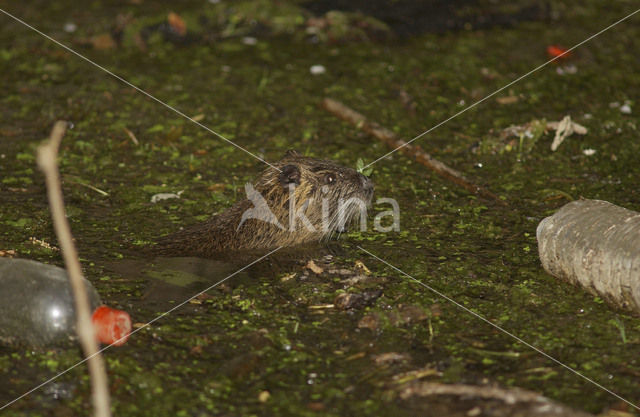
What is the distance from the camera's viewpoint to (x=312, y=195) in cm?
732

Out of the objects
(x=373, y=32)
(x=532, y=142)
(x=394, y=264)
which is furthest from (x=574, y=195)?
(x=373, y=32)

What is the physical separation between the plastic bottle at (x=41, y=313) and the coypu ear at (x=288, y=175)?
93.8 inches

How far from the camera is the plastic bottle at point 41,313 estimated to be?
4.96 meters

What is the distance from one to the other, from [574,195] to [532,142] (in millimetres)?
1158

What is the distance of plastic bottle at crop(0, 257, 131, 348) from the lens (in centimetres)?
496

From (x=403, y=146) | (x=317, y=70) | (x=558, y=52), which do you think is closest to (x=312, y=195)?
(x=403, y=146)

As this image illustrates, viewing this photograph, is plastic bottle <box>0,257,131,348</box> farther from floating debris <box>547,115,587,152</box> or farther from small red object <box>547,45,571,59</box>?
small red object <box>547,45,571,59</box>

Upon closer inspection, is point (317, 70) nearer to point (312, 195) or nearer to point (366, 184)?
point (366, 184)

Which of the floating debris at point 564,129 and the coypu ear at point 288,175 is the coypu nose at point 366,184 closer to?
the coypu ear at point 288,175

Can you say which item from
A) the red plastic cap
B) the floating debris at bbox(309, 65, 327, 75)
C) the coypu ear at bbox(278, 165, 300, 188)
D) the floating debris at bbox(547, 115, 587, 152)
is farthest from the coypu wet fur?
the floating debris at bbox(309, 65, 327, 75)

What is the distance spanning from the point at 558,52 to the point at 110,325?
25.9 ft

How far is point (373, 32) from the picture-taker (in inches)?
476

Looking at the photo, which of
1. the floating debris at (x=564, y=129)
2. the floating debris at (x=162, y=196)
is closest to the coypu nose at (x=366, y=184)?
the floating debris at (x=162, y=196)

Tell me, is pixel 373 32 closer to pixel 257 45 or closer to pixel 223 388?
pixel 257 45
